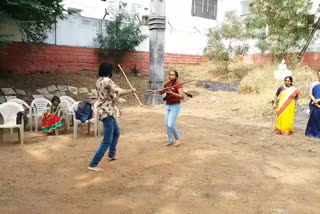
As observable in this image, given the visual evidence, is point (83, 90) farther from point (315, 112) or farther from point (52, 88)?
point (315, 112)

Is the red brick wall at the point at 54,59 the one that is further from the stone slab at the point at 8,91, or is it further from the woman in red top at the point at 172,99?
the woman in red top at the point at 172,99

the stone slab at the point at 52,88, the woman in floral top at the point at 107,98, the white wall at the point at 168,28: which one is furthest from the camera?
the white wall at the point at 168,28

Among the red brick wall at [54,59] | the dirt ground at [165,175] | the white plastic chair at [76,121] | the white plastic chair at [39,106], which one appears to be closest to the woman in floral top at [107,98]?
the dirt ground at [165,175]

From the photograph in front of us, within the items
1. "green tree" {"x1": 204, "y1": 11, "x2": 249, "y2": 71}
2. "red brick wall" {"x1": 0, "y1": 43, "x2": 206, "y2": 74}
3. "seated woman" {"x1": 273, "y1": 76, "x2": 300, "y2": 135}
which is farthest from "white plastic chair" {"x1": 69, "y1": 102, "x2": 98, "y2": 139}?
"green tree" {"x1": 204, "y1": 11, "x2": 249, "y2": 71}

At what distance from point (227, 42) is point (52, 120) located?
10995 millimetres

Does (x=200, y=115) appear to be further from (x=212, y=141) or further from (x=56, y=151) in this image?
(x=56, y=151)

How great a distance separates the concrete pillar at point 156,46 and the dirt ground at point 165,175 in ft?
12.8

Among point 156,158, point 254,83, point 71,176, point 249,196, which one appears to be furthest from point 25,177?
point 254,83

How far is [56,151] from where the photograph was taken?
5.39 meters

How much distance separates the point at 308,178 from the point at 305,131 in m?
3.10

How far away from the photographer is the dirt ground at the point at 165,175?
345 cm

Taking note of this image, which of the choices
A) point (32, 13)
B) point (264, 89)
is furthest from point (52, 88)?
point (264, 89)

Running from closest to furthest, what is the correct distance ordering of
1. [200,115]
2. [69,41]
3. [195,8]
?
[200,115] < [69,41] < [195,8]

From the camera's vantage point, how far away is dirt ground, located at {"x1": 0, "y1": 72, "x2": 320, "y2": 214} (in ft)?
11.3
